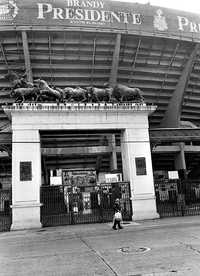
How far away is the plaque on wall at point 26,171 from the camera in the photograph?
21141mm

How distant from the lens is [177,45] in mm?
35750

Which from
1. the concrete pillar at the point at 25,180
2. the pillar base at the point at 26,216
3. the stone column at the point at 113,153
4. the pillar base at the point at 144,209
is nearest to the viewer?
the pillar base at the point at 26,216

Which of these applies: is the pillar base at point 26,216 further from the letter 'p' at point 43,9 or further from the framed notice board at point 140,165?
the letter 'p' at point 43,9

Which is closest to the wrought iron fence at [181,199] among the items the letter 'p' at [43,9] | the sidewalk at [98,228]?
the sidewalk at [98,228]

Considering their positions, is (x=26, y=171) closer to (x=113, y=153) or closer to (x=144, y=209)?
(x=144, y=209)

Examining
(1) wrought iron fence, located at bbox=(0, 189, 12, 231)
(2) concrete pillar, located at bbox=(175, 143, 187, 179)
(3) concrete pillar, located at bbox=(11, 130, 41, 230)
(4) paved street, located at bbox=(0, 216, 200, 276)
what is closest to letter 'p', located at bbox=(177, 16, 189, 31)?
(2) concrete pillar, located at bbox=(175, 143, 187, 179)

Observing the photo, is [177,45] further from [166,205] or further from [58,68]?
[166,205]

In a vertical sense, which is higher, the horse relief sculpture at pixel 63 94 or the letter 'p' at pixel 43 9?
the letter 'p' at pixel 43 9

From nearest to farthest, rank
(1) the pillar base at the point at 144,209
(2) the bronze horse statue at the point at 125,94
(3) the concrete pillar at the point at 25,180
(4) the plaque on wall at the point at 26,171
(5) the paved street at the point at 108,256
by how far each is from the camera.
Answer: (5) the paved street at the point at 108,256 < (3) the concrete pillar at the point at 25,180 < (4) the plaque on wall at the point at 26,171 < (1) the pillar base at the point at 144,209 < (2) the bronze horse statue at the point at 125,94

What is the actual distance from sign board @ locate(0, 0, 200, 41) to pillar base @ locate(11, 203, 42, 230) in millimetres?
19450

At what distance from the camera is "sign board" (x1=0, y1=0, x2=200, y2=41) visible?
31.6 m

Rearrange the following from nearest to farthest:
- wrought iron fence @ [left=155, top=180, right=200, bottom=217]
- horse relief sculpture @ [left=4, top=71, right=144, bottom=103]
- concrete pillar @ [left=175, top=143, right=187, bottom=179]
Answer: horse relief sculpture @ [left=4, top=71, right=144, bottom=103] → wrought iron fence @ [left=155, top=180, right=200, bottom=217] → concrete pillar @ [left=175, top=143, right=187, bottom=179]

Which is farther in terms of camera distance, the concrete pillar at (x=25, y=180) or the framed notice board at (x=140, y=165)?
the framed notice board at (x=140, y=165)

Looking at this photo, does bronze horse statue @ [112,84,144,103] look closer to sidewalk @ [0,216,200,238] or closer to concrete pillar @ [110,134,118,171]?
sidewalk @ [0,216,200,238]
